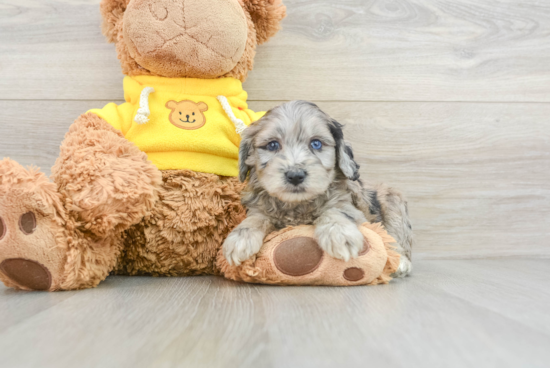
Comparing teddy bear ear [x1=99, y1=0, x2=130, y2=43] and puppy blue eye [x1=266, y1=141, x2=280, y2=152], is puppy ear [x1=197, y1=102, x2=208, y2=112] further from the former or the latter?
teddy bear ear [x1=99, y1=0, x2=130, y2=43]

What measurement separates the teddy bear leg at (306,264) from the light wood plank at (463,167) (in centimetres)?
88

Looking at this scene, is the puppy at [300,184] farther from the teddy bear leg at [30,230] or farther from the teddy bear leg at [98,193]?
the teddy bear leg at [30,230]

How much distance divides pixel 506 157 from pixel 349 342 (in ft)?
6.15

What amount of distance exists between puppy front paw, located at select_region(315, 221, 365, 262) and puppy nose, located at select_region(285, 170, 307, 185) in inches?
7.4

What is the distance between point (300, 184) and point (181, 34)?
744 millimetres

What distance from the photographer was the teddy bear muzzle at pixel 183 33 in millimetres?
1595

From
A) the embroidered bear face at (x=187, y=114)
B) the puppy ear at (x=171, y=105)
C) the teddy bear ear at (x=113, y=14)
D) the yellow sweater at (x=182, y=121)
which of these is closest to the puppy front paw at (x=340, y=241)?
the yellow sweater at (x=182, y=121)

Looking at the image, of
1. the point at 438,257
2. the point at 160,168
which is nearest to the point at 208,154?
the point at 160,168

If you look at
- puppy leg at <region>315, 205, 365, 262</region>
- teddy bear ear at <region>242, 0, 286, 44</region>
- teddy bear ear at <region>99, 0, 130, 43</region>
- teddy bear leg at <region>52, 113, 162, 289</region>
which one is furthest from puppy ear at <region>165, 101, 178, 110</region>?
puppy leg at <region>315, 205, 365, 262</region>

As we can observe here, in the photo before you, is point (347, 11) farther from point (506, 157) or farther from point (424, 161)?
point (506, 157)

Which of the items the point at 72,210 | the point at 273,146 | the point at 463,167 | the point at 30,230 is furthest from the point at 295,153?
the point at 463,167

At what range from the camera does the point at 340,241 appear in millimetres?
1384

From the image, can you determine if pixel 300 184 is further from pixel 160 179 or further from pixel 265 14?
pixel 265 14

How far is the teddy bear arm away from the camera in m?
1.36
